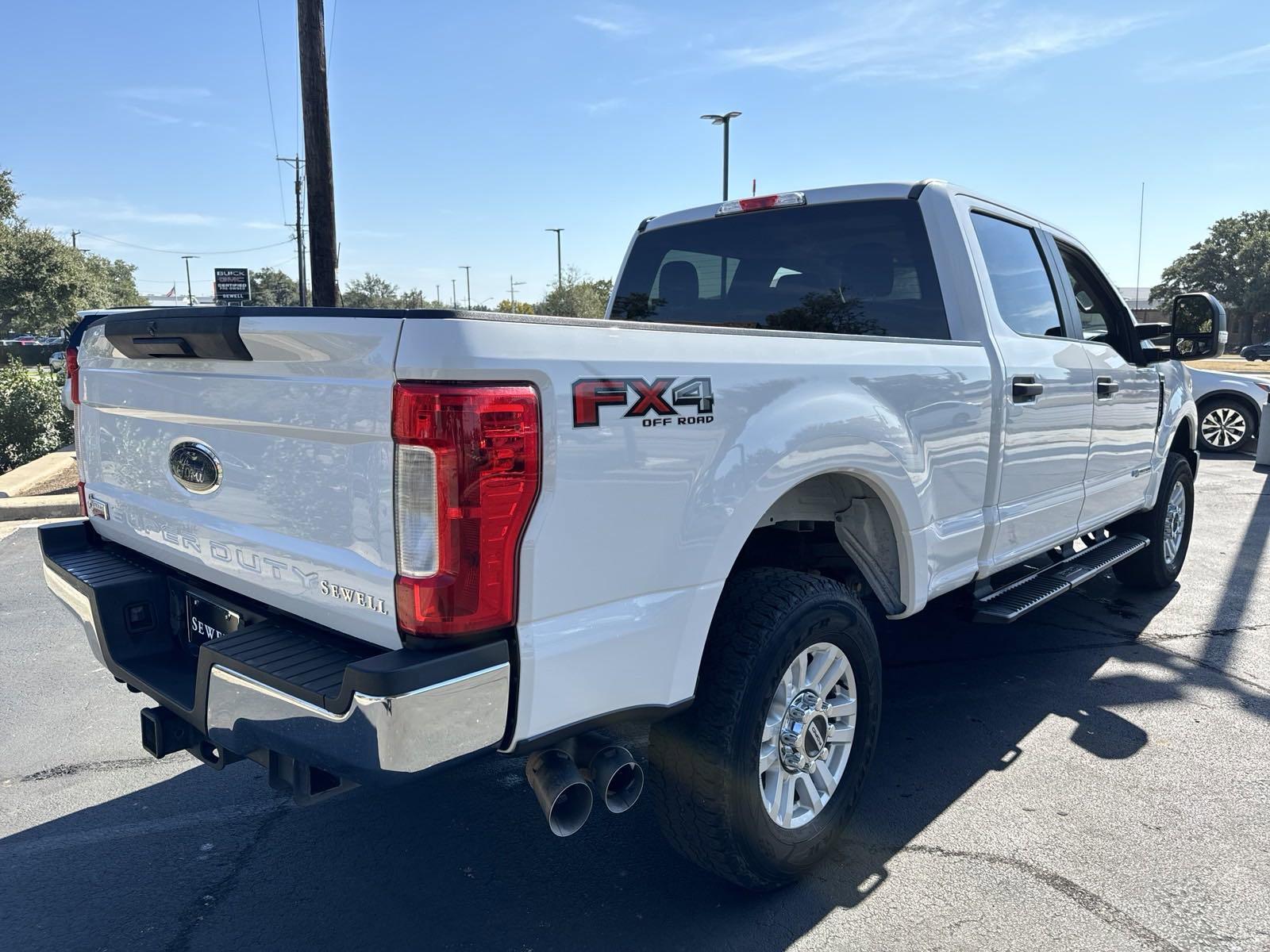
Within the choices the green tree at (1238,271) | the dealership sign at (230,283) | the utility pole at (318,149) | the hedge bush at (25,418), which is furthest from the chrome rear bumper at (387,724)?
the green tree at (1238,271)

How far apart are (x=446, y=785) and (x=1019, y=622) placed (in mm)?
3610

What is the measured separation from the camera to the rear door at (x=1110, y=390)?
4445 mm

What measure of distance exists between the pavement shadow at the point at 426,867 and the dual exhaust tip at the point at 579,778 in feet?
1.20

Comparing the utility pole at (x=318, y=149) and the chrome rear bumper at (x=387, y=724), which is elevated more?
the utility pole at (x=318, y=149)

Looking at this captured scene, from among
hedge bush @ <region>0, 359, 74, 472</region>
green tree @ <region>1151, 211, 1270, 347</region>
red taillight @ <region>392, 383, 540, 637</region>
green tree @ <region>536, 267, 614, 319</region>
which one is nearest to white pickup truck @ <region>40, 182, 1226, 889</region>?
red taillight @ <region>392, 383, 540, 637</region>

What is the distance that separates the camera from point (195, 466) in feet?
8.08

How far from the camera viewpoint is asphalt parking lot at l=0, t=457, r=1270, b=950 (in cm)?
258

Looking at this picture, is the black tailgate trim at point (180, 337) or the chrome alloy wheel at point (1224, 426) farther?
the chrome alloy wheel at point (1224, 426)

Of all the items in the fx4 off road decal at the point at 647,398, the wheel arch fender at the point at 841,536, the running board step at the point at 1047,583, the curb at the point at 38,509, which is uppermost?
the fx4 off road decal at the point at 647,398

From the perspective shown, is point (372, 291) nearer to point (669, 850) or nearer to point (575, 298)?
point (575, 298)

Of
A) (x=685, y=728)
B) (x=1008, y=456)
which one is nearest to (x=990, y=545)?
(x=1008, y=456)

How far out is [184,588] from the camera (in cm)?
266

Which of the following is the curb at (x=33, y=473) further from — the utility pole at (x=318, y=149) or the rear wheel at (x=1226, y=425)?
the rear wheel at (x=1226, y=425)

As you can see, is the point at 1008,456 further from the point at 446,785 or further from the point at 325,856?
the point at 325,856
